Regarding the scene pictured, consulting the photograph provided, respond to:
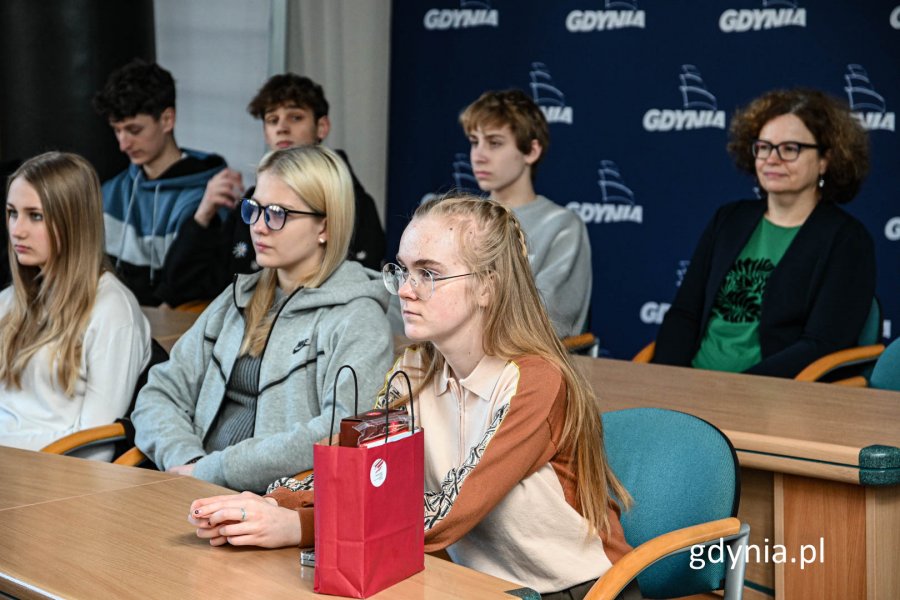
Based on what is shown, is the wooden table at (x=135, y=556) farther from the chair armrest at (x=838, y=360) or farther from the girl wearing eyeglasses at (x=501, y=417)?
the chair armrest at (x=838, y=360)

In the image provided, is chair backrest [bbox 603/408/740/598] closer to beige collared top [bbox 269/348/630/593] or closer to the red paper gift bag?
beige collared top [bbox 269/348/630/593]

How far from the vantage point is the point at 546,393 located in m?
1.79

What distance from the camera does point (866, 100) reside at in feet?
17.0

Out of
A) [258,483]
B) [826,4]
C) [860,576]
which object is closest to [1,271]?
[258,483]

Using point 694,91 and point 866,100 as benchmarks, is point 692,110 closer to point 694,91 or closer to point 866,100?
point 694,91

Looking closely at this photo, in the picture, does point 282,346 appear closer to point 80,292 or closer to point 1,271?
point 80,292

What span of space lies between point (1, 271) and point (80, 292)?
1953 mm

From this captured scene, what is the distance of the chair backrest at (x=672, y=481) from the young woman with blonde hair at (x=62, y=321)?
143 centimetres

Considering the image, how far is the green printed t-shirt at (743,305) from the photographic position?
362cm

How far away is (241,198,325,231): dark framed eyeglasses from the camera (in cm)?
252

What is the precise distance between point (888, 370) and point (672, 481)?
1.47 metres

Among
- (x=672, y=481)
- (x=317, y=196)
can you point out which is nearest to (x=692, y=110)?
(x=317, y=196)

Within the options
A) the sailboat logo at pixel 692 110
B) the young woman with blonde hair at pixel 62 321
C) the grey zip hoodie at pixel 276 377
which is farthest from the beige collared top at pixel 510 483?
the sailboat logo at pixel 692 110

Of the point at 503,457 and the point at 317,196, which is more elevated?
the point at 317,196
